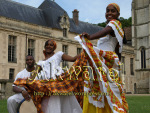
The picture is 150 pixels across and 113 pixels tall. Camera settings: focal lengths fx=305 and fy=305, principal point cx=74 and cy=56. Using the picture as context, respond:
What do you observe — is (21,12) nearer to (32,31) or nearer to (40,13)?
(32,31)

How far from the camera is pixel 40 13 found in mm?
35750

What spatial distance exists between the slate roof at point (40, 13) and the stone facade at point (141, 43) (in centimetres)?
1078

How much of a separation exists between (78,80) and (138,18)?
153ft

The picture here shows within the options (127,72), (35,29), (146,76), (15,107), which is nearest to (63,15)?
(35,29)

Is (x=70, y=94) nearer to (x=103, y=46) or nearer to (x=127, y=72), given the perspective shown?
(x=103, y=46)

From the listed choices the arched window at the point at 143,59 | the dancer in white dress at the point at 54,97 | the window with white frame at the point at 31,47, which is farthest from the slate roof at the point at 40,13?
the dancer in white dress at the point at 54,97

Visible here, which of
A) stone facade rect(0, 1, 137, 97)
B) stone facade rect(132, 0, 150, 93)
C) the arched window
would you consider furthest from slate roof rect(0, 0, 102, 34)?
the arched window

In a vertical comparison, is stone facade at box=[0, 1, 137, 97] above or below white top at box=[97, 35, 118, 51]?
above

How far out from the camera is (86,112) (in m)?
3.97

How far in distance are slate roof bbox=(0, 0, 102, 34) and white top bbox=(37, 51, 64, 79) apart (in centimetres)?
2635

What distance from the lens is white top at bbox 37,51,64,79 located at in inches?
180

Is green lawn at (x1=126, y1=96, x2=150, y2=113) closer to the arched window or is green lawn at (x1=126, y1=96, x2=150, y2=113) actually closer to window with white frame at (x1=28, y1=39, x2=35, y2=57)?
window with white frame at (x1=28, y1=39, x2=35, y2=57)

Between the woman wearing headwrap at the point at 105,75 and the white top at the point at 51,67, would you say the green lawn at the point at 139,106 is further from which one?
the woman wearing headwrap at the point at 105,75

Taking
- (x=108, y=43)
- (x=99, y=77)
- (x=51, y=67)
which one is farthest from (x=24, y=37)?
(x=99, y=77)
